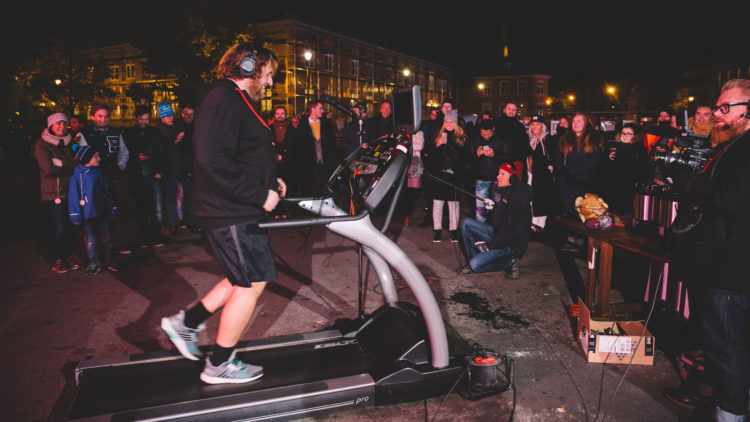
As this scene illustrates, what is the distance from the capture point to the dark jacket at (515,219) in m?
5.47

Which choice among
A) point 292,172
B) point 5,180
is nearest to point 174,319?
point 292,172

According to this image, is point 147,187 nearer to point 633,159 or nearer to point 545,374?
point 545,374

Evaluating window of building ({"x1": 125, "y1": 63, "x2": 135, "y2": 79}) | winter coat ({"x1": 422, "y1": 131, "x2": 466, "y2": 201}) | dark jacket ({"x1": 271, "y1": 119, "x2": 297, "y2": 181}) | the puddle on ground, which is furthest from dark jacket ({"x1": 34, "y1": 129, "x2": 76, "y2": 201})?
window of building ({"x1": 125, "y1": 63, "x2": 135, "y2": 79})

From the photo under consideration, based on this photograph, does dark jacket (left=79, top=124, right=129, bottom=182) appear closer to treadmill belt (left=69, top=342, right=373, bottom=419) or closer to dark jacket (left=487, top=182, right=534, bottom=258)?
treadmill belt (left=69, top=342, right=373, bottom=419)

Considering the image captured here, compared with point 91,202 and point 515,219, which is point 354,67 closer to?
point 91,202

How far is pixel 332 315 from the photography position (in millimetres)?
4629

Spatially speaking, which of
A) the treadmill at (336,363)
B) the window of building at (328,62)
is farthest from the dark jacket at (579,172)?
the window of building at (328,62)

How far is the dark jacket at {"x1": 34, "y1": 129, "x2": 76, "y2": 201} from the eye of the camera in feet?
18.4

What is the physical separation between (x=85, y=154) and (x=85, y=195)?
0.52 meters

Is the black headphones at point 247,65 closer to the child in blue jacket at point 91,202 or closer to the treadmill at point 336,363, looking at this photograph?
the treadmill at point 336,363

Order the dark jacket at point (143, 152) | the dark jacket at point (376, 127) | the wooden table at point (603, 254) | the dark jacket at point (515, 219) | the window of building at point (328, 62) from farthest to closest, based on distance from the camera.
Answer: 1. the window of building at point (328, 62)
2. the dark jacket at point (376, 127)
3. the dark jacket at point (143, 152)
4. the dark jacket at point (515, 219)
5. the wooden table at point (603, 254)

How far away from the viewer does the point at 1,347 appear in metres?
3.96

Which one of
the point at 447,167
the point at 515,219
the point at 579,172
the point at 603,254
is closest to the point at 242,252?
the point at 603,254

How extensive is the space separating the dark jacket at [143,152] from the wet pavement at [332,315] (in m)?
1.16
